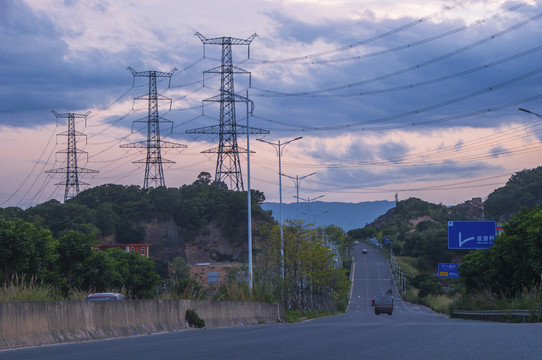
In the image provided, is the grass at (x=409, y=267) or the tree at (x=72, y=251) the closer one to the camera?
the tree at (x=72, y=251)

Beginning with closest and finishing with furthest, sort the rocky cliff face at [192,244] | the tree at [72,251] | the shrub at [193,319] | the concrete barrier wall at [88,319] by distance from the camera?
the concrete barrier wall at [88,319]
the shrub at [193,319]
the tree at [72,251]
the rocky cliff face at [192,244]

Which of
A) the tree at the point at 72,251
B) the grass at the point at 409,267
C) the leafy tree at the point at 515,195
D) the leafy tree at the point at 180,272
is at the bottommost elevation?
the grass at the point at 409,267

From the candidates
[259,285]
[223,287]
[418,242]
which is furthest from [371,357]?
[418,242]

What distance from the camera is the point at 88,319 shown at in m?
15.5

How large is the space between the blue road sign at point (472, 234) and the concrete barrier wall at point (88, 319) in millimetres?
28917

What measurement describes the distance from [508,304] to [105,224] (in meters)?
64.0

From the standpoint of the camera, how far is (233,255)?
10281 cm

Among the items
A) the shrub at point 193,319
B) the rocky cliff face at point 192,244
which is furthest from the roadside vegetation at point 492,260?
the rocky cliff face at point 192,244

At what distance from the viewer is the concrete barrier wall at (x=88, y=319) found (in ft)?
42.9

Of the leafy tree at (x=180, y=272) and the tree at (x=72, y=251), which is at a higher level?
the tree at (x=72, y=251)

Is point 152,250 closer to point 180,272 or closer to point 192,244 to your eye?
point 192,244

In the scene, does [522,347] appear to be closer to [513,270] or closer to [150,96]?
[513,270]

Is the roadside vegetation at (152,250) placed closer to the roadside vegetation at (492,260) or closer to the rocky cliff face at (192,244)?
the rocky cliff face at (192,244)

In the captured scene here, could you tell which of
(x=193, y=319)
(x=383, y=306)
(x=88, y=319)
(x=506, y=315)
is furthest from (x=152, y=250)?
(x=88, y=319)
